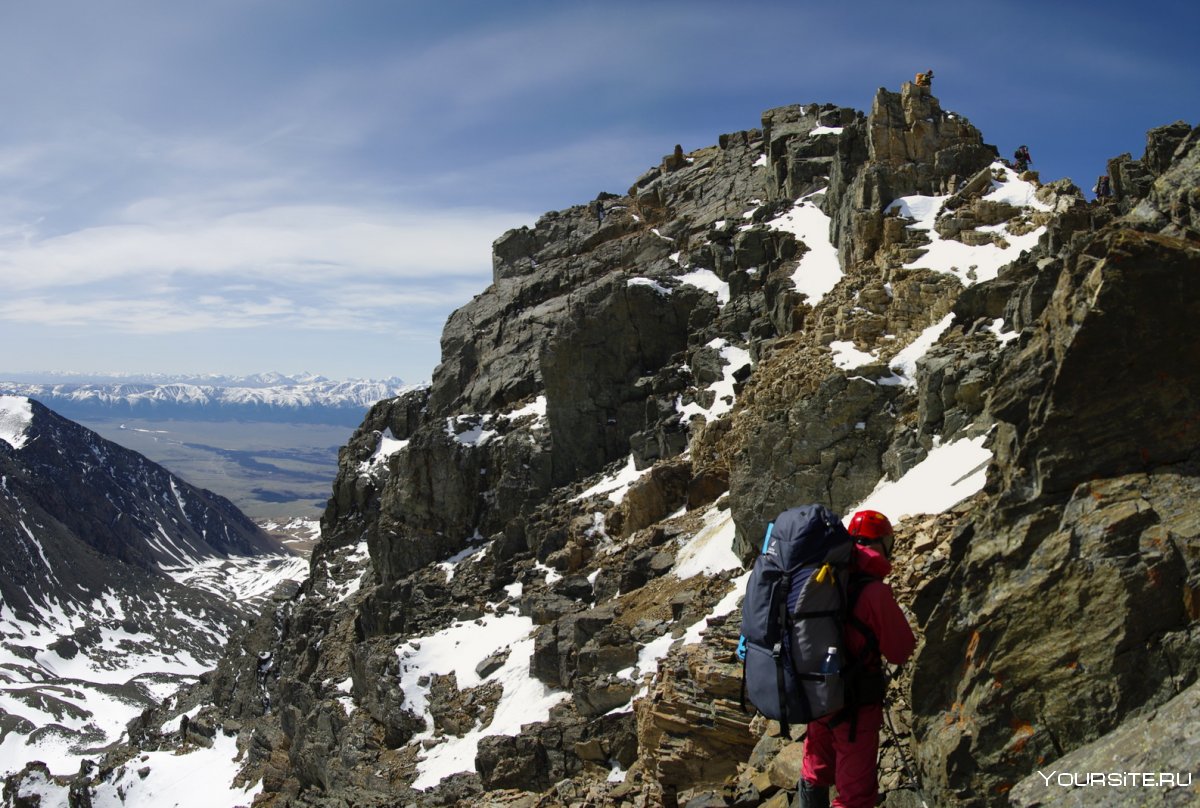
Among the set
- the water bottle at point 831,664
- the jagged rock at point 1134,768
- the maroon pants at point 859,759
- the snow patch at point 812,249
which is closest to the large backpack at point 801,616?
the water bottle at point 831,664

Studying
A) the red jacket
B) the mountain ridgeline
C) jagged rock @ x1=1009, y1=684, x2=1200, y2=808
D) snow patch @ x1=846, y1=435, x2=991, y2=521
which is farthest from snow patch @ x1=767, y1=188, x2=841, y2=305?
jagged rock @ x1=1009, y1=684, x2=1200, y2=808

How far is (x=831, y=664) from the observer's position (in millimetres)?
7324

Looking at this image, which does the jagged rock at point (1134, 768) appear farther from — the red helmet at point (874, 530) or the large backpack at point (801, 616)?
the red helmet at point (874, 530)

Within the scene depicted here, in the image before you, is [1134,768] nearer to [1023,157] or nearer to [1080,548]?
[1080,548]

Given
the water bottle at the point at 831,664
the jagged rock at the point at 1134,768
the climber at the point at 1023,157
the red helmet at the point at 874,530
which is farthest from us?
the climber at the point at 1023,157

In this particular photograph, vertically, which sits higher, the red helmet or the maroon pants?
the red helmet

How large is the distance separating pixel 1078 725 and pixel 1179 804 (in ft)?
4.30

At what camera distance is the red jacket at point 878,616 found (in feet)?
24.2

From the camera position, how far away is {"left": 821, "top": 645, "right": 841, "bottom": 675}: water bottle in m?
7.32

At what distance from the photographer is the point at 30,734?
12850cm

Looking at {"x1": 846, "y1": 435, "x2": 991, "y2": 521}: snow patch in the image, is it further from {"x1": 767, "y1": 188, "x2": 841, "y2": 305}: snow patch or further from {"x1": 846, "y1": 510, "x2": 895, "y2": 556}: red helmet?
{"x1": 767, "y1": 188, "x2": 841, "y2": 305}: snow patch

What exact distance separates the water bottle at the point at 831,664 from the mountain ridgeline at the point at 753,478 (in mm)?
1490

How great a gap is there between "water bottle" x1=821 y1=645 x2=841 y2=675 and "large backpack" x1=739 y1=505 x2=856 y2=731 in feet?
0.12

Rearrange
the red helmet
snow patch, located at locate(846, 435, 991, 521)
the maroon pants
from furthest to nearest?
snow patch, located at locate(846, 435, 991, 521)
the red helmet
the maroon pants
